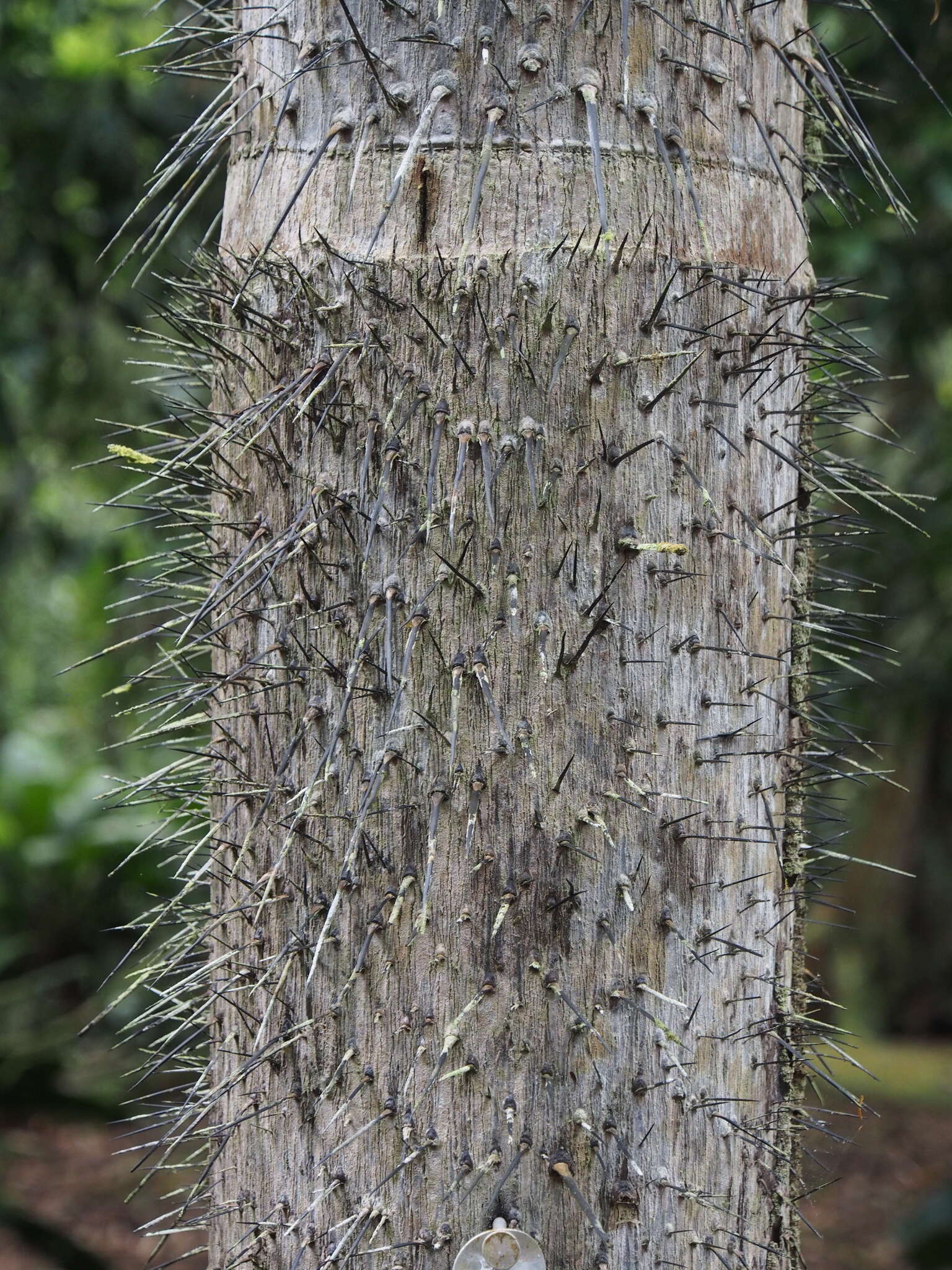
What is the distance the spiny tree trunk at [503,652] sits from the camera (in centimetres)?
134

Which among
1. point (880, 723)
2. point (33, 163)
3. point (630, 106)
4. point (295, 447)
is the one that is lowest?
point (880, 723)

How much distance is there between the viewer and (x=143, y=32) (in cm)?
561

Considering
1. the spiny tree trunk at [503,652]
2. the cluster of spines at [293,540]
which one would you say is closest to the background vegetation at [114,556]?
the cluster of spines at [293,540]

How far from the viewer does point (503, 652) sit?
52.8 inches

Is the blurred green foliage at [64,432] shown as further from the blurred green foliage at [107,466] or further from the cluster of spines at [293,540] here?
the cluster of spines at [293,540]

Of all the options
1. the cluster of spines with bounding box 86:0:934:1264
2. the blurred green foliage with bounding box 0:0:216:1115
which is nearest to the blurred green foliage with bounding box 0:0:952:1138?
the blurred green foliage with bounding box 0:0:216:1115

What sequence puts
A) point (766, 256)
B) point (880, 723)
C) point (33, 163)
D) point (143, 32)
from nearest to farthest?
1. point (766, 256)
2. point (33, 163)
3. point (143, 32)
4. point (880, 723)

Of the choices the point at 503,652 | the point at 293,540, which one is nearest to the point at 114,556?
the point at 293,540

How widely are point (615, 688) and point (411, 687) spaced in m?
0.24

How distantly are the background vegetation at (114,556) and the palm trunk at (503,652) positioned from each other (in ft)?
1.11

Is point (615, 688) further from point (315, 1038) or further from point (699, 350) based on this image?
point (315, 1038)

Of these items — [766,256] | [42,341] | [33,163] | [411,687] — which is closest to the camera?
[411,687]

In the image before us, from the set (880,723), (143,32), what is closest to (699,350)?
(143,32)

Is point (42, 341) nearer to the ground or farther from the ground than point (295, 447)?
farther from the ground
